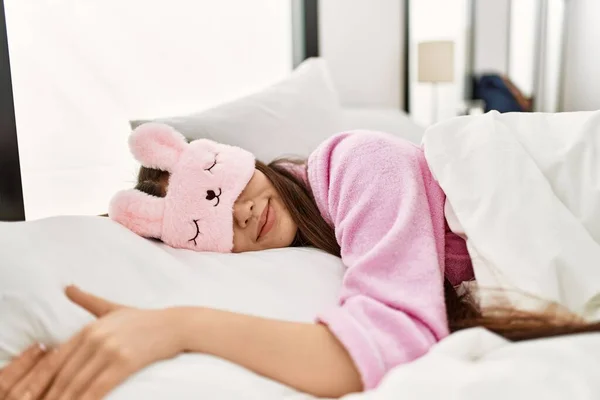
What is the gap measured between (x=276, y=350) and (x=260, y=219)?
1.30 feet

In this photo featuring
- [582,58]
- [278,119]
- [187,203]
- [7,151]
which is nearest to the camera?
[187,203]

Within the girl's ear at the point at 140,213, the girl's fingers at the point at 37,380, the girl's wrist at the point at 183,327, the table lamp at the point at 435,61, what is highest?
the table lamp at the point at 435,61

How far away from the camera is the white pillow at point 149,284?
1.97ft

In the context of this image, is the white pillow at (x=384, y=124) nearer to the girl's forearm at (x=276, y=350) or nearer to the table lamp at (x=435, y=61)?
the table lamp at (x=435, y=61)

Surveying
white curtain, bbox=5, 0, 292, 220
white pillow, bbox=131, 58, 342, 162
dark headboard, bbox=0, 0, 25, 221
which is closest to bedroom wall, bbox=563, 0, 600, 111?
white pillow, bbox=131, 58, 342, 162

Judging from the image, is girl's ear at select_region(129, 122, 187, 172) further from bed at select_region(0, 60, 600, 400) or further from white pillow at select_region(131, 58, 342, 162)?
white pillow at select_region(131, 58, 342, 162)

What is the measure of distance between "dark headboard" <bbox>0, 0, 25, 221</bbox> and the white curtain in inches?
2.5

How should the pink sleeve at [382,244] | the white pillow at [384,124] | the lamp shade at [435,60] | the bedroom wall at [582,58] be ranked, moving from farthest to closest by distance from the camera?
the bedroom wall at [582,58], the lamp shade at [435,60], the white pillow at [384,124], the pink sleeve at [382,244]

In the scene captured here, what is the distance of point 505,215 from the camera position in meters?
0.79

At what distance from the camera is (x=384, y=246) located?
0.77 metres

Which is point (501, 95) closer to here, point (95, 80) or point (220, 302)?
point (95, 80)

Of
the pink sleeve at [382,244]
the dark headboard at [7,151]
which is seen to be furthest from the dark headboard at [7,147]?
the pink sleeve at [382,244]

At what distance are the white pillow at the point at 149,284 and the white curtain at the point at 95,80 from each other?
0.72 metres

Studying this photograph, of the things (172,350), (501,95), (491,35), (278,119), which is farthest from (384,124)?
(491,35)
